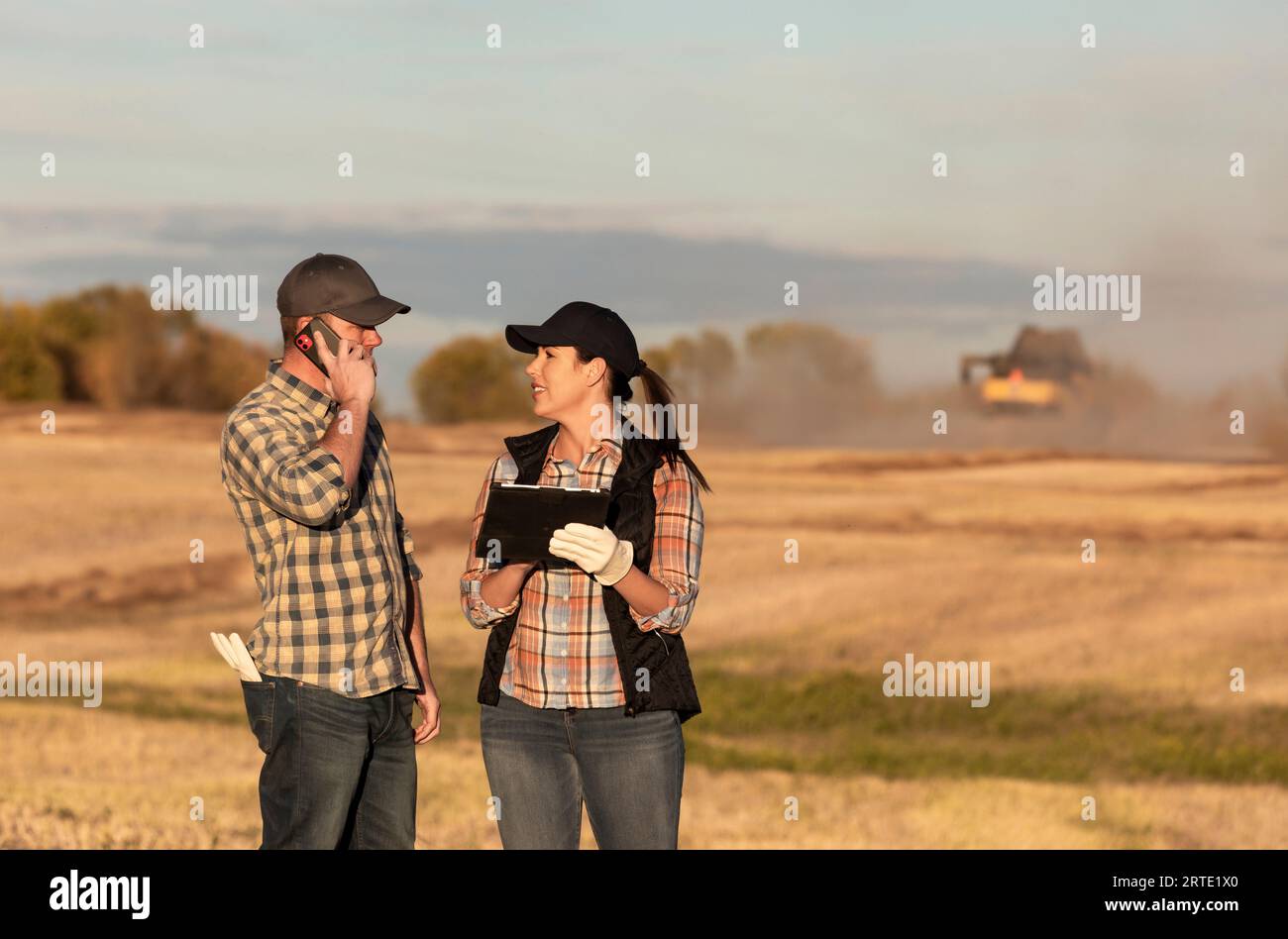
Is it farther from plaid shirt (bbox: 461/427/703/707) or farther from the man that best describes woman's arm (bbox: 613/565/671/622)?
the man

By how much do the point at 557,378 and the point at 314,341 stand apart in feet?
2.74

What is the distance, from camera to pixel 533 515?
16.5 ft

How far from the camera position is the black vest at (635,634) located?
5.18 metres

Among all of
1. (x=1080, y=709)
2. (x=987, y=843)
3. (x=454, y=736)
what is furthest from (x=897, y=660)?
(x=987, y=843)

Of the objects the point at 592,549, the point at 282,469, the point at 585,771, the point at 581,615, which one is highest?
the point at 282,469

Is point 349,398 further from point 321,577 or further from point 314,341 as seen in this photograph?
point 321,577

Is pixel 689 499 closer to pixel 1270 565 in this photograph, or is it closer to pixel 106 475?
pixel 1270 565

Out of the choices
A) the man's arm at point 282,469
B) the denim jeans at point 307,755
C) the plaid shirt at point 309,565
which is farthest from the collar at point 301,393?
the denim jeans at point 307,755

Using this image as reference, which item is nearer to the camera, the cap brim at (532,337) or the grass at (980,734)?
the cap brim at (532,337)

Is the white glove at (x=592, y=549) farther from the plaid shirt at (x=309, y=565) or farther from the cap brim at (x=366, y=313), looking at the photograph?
the cap brim at (x=366, y=313)

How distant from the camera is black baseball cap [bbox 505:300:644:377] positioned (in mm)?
5238

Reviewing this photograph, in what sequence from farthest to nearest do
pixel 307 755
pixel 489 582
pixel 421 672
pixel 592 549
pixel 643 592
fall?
pixel 421 672 → pixel 307 755 → pixel 489 582 → pixel 643 592 → pixel 592 549

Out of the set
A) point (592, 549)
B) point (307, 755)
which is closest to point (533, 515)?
point (592, 549)

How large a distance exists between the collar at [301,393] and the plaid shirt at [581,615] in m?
0.69
